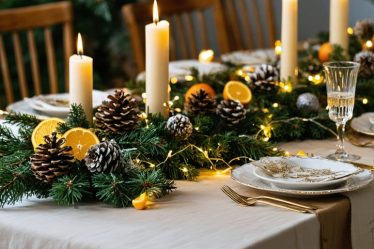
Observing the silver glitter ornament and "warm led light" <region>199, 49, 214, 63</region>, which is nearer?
the silver glitter ornament

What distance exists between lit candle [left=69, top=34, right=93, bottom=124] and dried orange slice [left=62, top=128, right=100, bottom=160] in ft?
0.36

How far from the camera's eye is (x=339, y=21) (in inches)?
76.0

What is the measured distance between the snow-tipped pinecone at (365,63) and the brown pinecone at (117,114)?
754mm

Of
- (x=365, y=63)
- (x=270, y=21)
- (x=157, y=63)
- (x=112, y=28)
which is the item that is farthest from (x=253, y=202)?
(x=112, y=28)

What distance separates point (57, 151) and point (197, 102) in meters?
0.40

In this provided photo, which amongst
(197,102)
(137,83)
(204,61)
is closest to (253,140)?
(197,102)

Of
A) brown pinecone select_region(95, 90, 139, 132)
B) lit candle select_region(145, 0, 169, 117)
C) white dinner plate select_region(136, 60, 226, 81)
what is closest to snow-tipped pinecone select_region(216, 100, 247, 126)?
lit candle select_region(145, 0, 169, 117)

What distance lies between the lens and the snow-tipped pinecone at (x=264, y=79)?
1688 millimetres

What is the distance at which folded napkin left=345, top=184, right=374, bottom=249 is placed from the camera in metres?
1.19

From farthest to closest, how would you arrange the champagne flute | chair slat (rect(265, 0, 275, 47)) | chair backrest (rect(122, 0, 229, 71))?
chair slat (rect(265, 0, 275, 47)), chair backrest (rect(122, 0, 229, 71)), the champagne flute

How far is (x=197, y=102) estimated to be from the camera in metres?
1.49

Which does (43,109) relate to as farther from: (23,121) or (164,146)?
(164,146)

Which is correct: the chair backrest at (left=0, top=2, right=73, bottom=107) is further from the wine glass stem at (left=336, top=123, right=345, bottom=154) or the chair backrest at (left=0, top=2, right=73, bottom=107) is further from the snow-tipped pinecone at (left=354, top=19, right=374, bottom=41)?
the wine glass stem at (left=336, top=123, right=345, bottom=154)

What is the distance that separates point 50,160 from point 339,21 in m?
1.01
